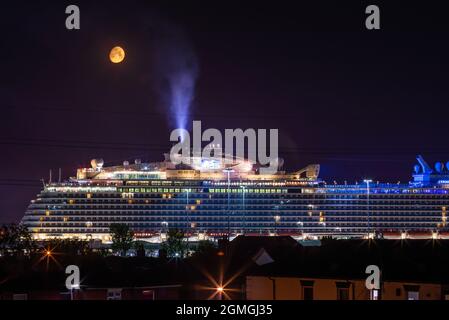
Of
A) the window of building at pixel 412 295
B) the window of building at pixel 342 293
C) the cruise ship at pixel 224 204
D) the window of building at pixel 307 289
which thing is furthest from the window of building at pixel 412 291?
the cruise ship at pixel 224 204

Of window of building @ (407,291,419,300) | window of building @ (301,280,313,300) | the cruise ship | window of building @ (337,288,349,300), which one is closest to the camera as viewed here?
window of building @ (407,291,419,300)

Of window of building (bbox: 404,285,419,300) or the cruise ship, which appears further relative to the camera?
the cruise ship

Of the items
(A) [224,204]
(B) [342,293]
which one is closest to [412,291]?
(B) [342,293]

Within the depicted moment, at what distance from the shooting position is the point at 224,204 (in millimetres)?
154375

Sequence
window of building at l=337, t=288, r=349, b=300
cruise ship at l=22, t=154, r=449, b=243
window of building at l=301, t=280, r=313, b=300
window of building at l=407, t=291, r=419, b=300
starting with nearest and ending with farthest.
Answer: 1. window of building at l=407, t=291, r=419, b=300
2. window of building at l=337, t=288, r=349, b=300
3. window of building at l=301, t=280, r=313, b=300
4. cruise ship at l=22, t=154, r=449, b=243

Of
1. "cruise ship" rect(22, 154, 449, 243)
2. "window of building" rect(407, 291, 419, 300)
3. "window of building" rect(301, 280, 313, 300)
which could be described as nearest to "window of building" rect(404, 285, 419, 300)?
"window of building" rect(407, 291, 419, 300)

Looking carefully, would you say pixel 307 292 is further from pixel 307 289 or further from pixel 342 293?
pixel 342 293

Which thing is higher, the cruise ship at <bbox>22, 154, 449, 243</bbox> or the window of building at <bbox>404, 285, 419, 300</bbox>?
the cruise ship at <bbox>22, 154, 449, 243</bbox>

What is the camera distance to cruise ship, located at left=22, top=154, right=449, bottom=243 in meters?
152

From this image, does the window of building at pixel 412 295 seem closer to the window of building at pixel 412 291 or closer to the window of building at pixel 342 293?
the window of building at pixel 412 291

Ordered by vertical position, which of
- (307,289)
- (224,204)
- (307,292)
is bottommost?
(307,292)

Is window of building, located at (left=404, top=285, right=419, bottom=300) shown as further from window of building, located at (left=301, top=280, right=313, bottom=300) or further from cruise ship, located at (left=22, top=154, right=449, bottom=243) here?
cruise ship, located at (left=22, top=154, right=449, bottom=243)

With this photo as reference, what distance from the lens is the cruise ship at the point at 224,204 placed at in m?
152
